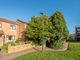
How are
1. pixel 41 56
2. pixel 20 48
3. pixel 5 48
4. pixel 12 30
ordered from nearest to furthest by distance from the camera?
pixel 41 56 < pixel 5 48 < pixel 20 48 < pixel 12 30

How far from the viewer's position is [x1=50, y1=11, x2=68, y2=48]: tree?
41750 millimetres

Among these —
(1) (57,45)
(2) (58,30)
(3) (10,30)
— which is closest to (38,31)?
(2) (58,30)

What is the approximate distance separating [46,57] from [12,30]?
64.9ft

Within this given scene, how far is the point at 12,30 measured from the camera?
45.9 meters

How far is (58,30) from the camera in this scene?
138ft

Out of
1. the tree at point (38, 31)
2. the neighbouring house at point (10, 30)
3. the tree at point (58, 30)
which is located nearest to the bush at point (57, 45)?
the tree at point (58, 30)

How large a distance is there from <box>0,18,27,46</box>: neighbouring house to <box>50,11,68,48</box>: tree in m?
9.39

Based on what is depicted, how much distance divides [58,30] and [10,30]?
12.7 m

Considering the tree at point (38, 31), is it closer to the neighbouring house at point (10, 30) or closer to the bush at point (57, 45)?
the bush at point (57, 45)

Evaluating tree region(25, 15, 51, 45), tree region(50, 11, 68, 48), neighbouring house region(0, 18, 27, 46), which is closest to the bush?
tree region(50, 11, 68, 48)

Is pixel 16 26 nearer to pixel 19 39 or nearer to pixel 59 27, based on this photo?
pixel 19 39

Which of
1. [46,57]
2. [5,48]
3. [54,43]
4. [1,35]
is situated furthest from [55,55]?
[1,35]

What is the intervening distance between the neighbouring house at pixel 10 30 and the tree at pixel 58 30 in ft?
30.8

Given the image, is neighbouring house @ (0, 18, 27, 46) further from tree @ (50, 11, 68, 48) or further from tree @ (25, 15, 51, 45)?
tree @ (50, 11, 68, 48)
